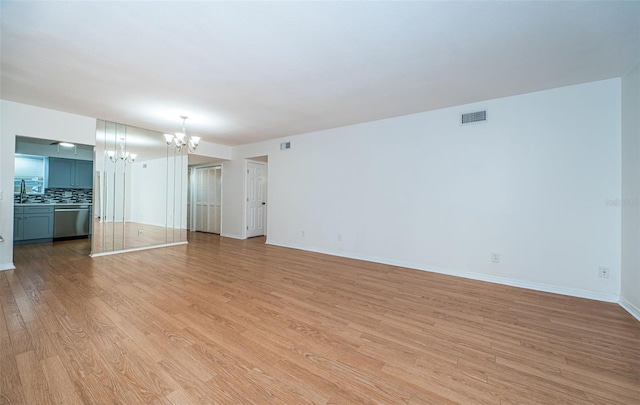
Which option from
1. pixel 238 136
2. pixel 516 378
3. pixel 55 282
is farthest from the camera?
pixel 238 136

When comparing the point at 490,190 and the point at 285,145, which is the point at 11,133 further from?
the point at 490,190

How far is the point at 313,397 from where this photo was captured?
145 cm

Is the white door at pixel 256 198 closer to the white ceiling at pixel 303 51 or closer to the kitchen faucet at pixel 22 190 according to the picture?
the white ceiling at pixel 303 51

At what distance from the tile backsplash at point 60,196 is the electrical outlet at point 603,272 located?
397 inches

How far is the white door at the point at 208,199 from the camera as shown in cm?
758

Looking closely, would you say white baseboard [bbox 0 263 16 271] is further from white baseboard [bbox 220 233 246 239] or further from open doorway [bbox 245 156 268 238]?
open doorway [bbox 245 156 268 238]

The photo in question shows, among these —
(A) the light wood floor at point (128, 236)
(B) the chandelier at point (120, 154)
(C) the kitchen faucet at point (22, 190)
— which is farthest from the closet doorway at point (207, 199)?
(C) the kitchen faucet at point (22, 190)

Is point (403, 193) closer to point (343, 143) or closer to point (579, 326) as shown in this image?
point (343, 143)

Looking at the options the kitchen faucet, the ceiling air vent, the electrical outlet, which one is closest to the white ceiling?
the ceiling air vent

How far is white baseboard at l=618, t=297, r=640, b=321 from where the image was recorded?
8.13 ft

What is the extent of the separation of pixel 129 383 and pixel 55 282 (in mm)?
2800

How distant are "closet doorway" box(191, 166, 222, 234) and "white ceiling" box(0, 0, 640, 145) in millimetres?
3945

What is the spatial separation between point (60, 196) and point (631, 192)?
10.5m

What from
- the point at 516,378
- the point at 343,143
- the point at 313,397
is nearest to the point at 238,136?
the point at 343,143
